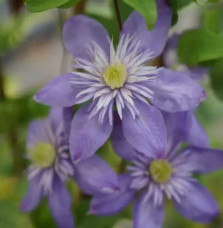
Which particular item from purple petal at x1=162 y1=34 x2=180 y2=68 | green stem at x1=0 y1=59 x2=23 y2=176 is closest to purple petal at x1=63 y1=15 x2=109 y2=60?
purple petal at x1=162 y1=34 x2=180 y2=68

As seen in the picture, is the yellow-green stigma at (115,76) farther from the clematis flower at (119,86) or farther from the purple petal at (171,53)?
the purple petal at (171,53)

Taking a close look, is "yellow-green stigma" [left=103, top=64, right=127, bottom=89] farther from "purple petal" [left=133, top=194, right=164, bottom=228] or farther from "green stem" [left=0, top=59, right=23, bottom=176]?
"green stem" [left=0, top=59, right=23, bottom=176]

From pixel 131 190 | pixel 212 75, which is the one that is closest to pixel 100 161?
pixel 131 190

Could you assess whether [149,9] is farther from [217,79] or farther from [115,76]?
[217,79]

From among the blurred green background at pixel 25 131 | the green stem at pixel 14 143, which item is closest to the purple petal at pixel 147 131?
the blurred green background at pixel 25 131

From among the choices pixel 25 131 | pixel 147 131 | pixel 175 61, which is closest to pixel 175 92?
pixel 147 131
